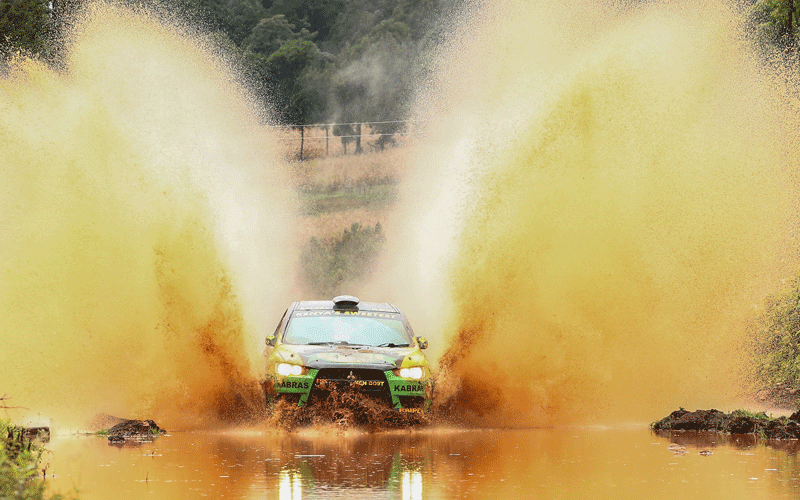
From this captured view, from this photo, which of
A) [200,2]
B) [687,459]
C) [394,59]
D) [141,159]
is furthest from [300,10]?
[687,459]

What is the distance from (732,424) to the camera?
1556 centimetres

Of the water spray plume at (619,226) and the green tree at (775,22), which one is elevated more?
the green tree at (775,22)

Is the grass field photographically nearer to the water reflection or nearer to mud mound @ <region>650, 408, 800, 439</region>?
mud mound @ <region>650, 408, 800, 439</region>

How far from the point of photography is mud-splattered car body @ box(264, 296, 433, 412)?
1454 cm

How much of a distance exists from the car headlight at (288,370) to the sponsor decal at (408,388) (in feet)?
3.64

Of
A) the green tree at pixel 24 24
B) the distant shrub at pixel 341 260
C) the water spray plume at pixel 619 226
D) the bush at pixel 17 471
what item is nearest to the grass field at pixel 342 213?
the distant shrub at pixel 341 260

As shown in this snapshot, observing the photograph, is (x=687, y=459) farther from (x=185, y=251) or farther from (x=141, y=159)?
(x=141, y=159)

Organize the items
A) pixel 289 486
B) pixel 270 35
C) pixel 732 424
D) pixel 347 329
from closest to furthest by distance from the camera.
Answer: pixel 289 486 < pixel 732 424 < pixel 347 329 < pixel 270 35

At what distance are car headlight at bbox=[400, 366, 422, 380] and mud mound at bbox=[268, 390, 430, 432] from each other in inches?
16.4

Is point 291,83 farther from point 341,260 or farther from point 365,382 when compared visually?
point 365,382

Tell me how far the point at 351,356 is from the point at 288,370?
79cm

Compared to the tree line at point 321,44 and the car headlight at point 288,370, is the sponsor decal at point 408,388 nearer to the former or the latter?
the car headlight at point 288,370

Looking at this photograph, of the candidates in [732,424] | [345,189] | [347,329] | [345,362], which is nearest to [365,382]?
[345,362]

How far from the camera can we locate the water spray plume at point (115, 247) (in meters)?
17.0
